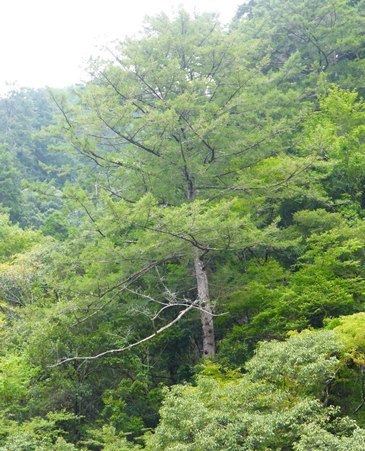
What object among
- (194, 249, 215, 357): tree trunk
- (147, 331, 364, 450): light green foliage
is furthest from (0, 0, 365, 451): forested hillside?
(147, 331, 364, 450): light green foliage

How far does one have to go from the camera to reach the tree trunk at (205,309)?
12.2m

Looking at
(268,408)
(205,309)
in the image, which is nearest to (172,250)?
(205,309)

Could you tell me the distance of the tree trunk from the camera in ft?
40.0

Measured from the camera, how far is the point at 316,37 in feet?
72.2

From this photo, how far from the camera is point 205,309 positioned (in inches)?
483

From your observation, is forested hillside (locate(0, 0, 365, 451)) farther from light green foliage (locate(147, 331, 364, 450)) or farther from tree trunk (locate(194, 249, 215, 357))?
light green foliage (locate(147, 331, 364, 450))

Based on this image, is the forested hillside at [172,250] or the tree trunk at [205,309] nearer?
the forested hillside at [172,250]

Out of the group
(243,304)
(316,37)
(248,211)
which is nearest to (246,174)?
(248,211)

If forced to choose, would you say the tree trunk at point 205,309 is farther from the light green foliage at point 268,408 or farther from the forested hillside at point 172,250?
the light green foliage at point 268,408

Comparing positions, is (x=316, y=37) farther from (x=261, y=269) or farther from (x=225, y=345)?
(x=225, y=345)

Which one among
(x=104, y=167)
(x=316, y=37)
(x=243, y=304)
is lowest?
(x=243, y=304)

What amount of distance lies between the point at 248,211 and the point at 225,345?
11.6ft

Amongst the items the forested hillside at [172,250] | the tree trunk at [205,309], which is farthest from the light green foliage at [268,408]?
the tree trunk at [205,309]

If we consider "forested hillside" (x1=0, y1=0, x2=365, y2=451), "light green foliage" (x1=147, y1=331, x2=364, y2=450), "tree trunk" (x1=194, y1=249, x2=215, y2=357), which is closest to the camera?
"light green foliage" (x1=147, y1=331, x2=364, y2=450)
